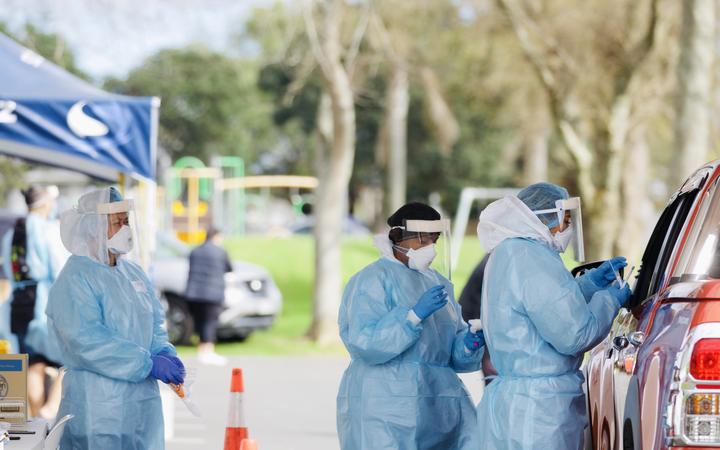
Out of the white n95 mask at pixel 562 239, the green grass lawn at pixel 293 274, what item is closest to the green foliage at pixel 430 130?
the green grass lawn at pixel 293 274

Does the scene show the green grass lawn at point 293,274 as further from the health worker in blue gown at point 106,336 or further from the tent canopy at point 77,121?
the health worker in blue gown at point 106,336

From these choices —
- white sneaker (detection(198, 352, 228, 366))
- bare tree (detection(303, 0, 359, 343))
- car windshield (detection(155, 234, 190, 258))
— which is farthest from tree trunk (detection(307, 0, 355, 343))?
white sneaker (detection(198, 352, 228, 366))

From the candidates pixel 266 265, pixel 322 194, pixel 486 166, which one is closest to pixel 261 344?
pixel 322 194

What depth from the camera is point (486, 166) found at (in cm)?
5097

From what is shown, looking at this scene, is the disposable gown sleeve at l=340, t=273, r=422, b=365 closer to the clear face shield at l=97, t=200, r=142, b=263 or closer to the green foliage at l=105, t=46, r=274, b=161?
the clear face shield at l=97, t=200, r=142, b=263

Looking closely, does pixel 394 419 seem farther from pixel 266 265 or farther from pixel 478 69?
pixel 478 69

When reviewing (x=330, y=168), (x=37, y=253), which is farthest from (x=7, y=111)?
(x=330, y=168)

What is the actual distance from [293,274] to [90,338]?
959 inches

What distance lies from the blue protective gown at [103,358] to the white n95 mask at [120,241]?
9 cm

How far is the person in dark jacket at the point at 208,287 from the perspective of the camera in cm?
1728

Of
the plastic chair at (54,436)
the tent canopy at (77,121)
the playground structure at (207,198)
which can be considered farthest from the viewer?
the playground structure at (207,198)

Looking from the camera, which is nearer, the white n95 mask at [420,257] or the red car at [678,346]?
the red car at [678,346]

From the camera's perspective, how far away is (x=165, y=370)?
6.55 metres

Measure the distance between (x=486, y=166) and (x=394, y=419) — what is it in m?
44.9
